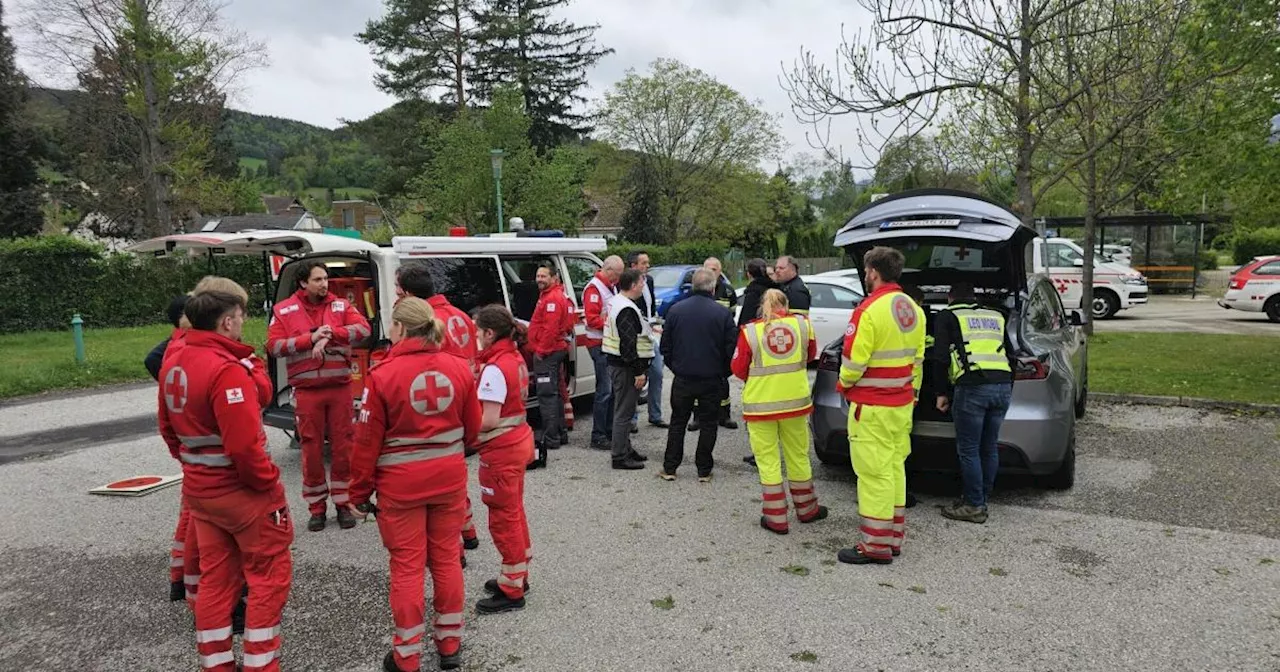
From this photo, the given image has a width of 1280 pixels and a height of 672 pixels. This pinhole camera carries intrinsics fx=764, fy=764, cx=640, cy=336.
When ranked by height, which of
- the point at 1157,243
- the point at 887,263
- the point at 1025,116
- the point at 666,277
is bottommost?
the point at 666,277

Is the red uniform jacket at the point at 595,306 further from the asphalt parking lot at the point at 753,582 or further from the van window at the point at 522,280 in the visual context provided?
the asphalt parking lot at the point at 753,582

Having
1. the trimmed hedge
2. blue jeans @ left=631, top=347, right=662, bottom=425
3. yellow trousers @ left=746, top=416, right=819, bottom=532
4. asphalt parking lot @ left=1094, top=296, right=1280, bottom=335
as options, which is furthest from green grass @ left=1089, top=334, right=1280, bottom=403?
the trimmed hedge

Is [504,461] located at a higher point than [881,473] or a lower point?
higher

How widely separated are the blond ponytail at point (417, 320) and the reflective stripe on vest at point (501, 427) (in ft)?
2.39

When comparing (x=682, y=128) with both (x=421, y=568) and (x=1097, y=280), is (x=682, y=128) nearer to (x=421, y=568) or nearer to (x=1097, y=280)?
(x=1097, y=280)

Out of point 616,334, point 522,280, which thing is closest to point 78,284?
point 522,280

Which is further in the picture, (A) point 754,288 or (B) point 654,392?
(B) point 654,392

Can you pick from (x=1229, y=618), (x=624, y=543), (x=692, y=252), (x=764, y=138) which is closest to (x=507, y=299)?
(x=624, y=543)

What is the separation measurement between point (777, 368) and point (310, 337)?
3108mm

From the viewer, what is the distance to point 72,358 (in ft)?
44.3

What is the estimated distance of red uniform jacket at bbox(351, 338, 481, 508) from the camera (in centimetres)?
328

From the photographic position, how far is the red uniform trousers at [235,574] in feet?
10.5

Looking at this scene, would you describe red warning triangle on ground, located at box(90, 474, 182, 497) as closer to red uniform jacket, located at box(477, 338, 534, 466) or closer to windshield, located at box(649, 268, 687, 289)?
red uniform jacket, located at box(477, 338, 534, 466)

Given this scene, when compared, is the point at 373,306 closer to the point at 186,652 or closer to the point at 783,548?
the point at 186,652
